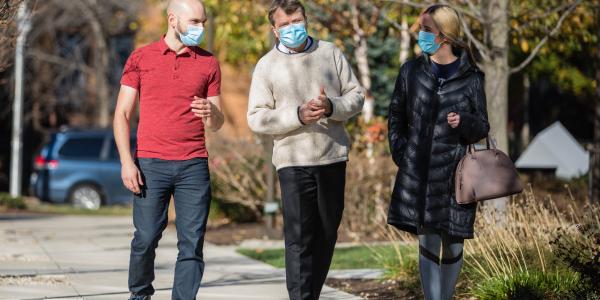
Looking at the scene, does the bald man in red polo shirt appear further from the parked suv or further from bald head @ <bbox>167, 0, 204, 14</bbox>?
the parked suv

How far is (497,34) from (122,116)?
5065 millimetres

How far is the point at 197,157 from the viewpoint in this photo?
19.7ft

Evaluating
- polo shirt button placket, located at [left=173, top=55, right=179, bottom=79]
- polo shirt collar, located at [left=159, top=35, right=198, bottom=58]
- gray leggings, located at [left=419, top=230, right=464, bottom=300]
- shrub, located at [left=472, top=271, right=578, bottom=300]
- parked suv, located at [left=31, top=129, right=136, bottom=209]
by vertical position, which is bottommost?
parked suv, located at [left=31, top=129, right=136, bottom=209]

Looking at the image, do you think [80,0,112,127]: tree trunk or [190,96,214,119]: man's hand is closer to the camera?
[190,96,214,119]: man's hand

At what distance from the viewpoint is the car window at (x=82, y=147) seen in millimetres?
22859

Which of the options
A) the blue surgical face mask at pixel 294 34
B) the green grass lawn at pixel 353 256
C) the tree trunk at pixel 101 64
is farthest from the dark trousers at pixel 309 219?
the tree trunk at pixel 101 64

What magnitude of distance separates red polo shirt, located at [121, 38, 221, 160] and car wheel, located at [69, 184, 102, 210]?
1734 centimetres

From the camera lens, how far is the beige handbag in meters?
5.73

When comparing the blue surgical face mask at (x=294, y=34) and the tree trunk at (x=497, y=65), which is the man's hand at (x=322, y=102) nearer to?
the blue surgical face mask at (x=294, y=34)

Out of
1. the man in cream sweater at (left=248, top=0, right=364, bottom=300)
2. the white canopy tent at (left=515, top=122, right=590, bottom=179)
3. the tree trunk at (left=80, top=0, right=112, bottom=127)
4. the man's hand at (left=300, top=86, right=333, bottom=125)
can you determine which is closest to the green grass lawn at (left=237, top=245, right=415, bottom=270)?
the man in cream sweater at (left=248, top=0, right=364, bottom=300)

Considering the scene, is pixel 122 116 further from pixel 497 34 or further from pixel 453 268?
pixel 497 34

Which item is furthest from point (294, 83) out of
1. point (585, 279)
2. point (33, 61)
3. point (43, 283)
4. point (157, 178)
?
point (33, 61)

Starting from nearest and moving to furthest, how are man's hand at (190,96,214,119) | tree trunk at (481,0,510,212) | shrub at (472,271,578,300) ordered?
man's hand at (190,96,214,119) → shrub at (472,271,578,300) → tree trunk at (481,0,510,212)

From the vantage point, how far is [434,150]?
587 centimetres
